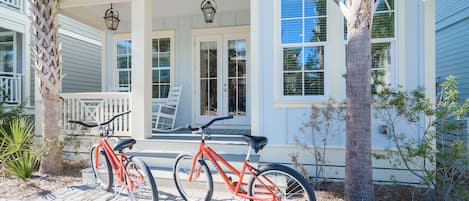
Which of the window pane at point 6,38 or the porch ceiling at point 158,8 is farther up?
the porch ceiling at point 158,8

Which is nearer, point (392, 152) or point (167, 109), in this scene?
point (392, 152)

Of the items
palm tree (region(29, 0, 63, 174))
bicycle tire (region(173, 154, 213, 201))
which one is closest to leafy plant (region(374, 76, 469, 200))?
bicycle tire (region(173, 154, 213, 201))

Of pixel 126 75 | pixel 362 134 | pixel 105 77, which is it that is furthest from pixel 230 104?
pixel 362 134

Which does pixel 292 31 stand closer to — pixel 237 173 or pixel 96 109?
pixel 237 173

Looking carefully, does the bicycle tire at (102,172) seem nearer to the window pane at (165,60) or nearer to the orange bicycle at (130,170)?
the orange bicycle at (130,170)

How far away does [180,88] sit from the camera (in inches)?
273

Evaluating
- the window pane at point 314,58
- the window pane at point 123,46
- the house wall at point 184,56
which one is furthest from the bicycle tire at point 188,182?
the window pane at point 123,46

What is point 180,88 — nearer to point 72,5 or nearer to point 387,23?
point 72,5

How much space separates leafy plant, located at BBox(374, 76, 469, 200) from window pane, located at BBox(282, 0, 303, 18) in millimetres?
1695

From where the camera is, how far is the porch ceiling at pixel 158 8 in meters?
6.06

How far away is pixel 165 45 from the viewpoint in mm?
7258

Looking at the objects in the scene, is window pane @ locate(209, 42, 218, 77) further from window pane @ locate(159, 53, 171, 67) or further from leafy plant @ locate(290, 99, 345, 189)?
leafy plant @ locate(290, 99, 345, 189)

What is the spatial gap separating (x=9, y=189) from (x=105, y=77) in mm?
4049

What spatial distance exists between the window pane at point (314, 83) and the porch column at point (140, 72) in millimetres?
2661
